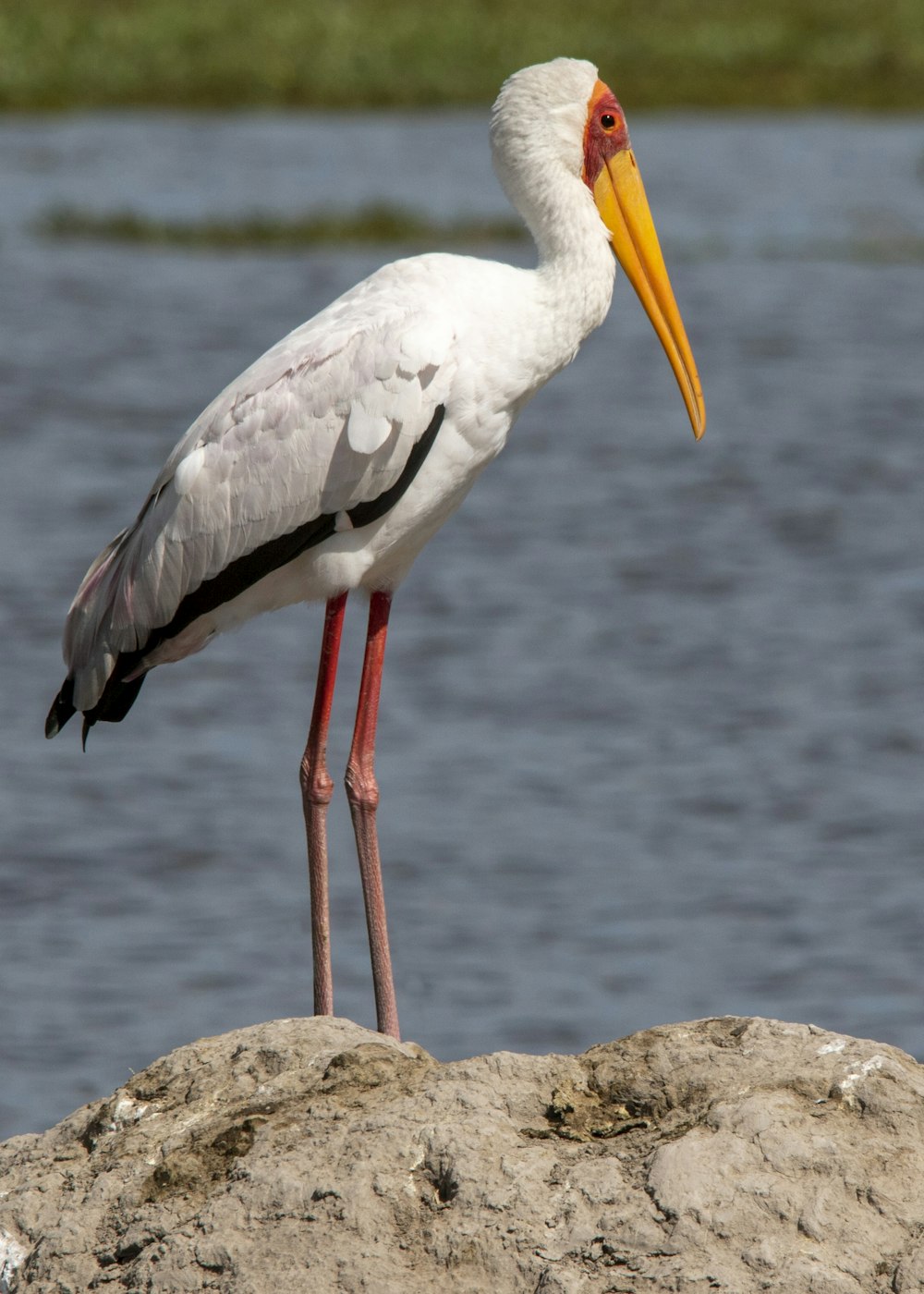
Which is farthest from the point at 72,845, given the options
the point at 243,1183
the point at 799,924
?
the point at 243,1183

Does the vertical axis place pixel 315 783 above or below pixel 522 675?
below

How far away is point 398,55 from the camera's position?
3484cm

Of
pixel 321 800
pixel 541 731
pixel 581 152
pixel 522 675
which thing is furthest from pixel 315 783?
Answer: pixel 522 675

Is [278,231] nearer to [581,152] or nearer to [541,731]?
[541,731]

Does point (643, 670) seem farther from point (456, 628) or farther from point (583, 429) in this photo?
point (583, 429)

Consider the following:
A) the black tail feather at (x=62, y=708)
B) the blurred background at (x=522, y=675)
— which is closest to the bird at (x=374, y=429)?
A: the black tail feather at (x=62, y=708)

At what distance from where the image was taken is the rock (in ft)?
12.9

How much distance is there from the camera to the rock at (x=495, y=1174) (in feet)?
12.9

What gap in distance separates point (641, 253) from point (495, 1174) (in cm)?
302

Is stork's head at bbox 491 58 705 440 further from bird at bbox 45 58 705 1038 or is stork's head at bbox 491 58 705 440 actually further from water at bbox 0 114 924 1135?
water at bbox 0 114 924 1135

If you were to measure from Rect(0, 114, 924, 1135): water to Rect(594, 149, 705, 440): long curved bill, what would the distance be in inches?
86.2

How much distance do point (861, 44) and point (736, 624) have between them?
1063 inches

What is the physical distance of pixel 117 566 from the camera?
254 inches

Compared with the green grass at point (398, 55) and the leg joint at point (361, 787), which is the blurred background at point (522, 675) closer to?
the leg joint at point (361, 787)
